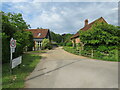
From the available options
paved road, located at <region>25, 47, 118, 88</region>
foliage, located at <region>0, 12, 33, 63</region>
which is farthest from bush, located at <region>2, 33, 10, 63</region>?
paved road, located at <region>25, 47, 118, 88</region>

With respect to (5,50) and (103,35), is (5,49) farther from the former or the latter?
(103,35)

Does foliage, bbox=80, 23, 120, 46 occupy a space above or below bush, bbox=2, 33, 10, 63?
→ above

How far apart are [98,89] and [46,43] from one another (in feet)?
68.9

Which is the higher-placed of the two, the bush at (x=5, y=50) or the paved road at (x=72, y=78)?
the bush at (x=5, y=50)

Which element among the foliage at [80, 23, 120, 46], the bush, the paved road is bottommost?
the paved road

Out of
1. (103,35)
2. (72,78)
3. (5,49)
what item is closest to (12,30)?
(5,49)

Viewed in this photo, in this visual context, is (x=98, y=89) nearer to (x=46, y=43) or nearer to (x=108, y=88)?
(x=108, y=88)

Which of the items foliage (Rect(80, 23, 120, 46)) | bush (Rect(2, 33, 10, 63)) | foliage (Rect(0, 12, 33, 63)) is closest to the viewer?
bush (Rect(2, 33, 10, 63))

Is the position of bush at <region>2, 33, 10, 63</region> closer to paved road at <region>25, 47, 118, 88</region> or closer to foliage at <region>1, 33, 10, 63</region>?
foliage at <region>1, 33, 10, 63</region>

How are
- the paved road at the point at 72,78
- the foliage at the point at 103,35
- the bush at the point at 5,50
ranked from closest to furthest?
the paved road at the point at 72,78, the bush at the point at 5,50, the foliage at the point at 103,35

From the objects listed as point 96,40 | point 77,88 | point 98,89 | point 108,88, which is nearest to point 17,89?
point 77,88

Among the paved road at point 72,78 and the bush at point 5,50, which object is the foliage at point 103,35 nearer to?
the paved road at point 72,78

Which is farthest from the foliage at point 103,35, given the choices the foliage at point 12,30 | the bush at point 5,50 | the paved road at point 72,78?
the bush at point 5,50

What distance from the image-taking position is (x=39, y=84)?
3953mm
